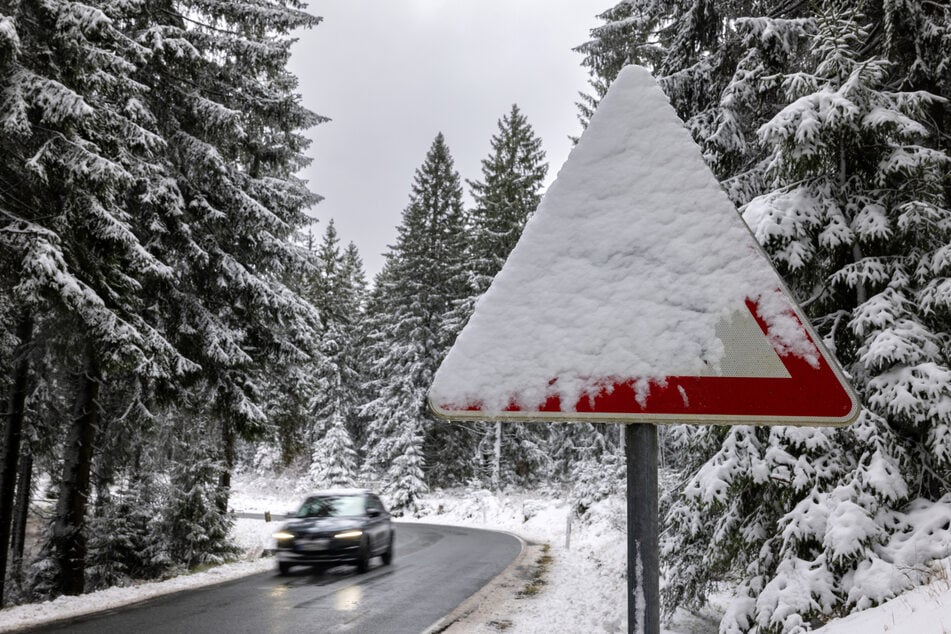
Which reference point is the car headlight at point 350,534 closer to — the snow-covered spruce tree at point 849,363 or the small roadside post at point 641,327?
the snow-covered spruce tree at point 849,363

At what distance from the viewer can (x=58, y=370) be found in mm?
12773

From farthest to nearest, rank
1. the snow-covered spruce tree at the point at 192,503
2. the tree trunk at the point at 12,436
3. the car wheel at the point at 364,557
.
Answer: the snow-covered spruce tree at the point at 192,503, the car wheel at the point at 364,557, the tree trunk at the point at 12,436

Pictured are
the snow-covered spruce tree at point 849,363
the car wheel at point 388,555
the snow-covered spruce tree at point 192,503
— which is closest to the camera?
the snow-covered spruce tree at point 849,363

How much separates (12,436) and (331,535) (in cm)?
676

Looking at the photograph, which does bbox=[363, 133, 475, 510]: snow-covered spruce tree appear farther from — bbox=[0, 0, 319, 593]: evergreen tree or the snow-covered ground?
bbox=[0, 0, 319, 593]: evergreen tree

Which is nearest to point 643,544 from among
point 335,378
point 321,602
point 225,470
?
point 321,602

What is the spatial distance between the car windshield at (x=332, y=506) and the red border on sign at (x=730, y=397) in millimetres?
13025

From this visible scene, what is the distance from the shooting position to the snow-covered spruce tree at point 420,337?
116ft

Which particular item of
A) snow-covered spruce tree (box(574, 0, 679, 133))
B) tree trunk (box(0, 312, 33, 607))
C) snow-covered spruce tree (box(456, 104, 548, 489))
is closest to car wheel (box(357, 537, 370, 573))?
tree trunk (box(0, 312, 33, 607))

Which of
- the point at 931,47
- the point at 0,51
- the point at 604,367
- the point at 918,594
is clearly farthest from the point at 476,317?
the point at 0,51

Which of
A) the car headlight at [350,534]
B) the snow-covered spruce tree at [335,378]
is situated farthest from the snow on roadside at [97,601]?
the snow-covered spruce tree at [335,378]

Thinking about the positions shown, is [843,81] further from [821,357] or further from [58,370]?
[58,370]

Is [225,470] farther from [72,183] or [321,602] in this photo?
[72,183]

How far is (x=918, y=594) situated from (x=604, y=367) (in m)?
3.98
